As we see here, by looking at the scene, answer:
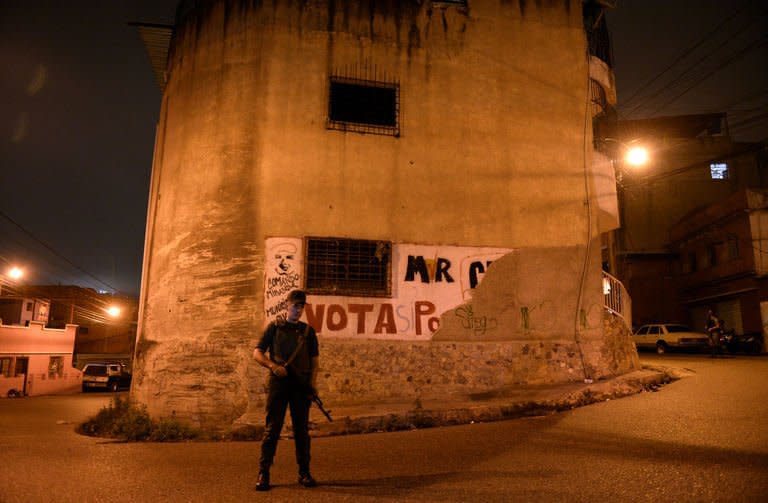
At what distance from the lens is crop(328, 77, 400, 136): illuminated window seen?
9.30 metres

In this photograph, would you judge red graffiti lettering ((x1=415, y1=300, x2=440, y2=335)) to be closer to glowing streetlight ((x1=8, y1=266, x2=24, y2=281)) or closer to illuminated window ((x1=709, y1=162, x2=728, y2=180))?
glowing streetlight ((x1=8, y1=266, x2=24, y2=281))

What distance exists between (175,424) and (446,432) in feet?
13.3

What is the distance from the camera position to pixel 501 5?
1016 centimetres

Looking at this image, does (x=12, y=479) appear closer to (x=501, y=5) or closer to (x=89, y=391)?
(x=501, y=5)

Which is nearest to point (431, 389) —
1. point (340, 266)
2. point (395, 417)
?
point (395, 417)

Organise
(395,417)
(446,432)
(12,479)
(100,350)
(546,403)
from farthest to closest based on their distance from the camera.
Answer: (100,350) → (546,403) → (395,417) → (446,432) → (12,479)

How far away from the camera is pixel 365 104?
30.8 feet

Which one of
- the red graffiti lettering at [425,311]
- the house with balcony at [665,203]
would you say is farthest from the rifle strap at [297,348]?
the house with balcony at [665,203]

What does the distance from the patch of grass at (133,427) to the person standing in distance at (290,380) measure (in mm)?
3801

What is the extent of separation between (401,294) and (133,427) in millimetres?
4600

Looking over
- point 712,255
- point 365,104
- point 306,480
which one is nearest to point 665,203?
point 712,255

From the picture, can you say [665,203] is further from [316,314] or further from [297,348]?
[297,348]

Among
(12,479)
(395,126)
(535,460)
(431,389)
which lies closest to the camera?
(12,479)

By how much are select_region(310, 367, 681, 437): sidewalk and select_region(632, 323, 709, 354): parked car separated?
17.2 metres
